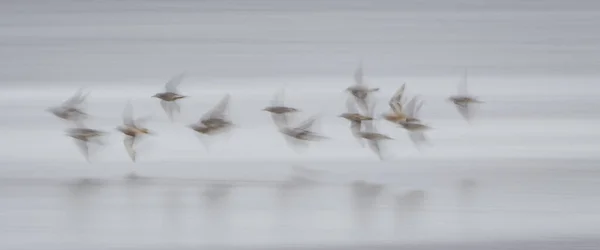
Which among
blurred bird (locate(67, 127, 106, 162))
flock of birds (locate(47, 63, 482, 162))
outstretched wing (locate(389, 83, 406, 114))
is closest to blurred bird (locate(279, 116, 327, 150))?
flock of birds (locate(47, 63, 482, 162))

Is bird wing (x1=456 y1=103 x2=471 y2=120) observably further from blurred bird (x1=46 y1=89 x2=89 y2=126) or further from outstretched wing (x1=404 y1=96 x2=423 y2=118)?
blurred bird (x1=46 y1=89 x2=89 y2=126)

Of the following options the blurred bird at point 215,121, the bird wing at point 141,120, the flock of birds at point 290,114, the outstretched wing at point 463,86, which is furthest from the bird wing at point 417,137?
the bird wing at point 141,120

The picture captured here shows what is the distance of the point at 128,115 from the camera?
3.93 feet

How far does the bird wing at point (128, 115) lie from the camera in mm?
1189

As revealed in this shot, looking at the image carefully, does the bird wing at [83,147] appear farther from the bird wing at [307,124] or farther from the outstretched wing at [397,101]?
the outstretched wing at [397,101]

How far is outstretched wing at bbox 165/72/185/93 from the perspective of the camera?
48.6 inches

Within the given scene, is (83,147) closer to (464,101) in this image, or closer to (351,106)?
(351,106)

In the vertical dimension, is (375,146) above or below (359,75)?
below

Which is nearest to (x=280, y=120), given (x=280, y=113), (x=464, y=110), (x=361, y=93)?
(x=280, y=113)

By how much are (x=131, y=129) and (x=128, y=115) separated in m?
0.04

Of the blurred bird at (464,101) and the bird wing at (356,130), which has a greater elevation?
the blurred bird at (464,101)

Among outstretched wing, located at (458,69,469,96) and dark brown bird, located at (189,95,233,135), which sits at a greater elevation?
outstretched wing, located at (458,69,469,96)

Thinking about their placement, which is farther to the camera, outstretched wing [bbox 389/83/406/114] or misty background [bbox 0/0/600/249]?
outstretched wing [bbox 389/83/406/114]

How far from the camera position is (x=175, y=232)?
105 centimetres
